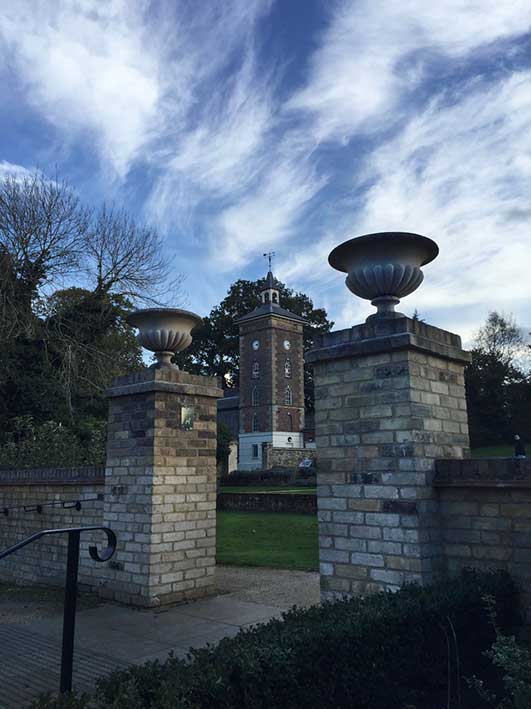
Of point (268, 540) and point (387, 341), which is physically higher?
point (387, 341)

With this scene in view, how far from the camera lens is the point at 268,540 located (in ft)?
43.4

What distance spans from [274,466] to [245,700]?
38.1m

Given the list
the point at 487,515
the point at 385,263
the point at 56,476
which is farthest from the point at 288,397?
the point at 487,515

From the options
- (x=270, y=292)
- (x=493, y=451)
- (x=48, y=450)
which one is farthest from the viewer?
(x=270, y=292)

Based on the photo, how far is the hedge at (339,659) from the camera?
2.72 m

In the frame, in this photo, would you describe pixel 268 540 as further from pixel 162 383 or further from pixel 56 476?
pixel 162 383

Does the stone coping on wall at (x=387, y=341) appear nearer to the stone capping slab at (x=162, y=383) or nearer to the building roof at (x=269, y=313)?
the stone capping slab at (x=162, y=383)

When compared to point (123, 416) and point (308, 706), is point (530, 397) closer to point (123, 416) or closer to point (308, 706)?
point (123, 416)

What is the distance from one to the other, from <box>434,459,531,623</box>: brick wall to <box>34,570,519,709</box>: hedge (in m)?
0.23

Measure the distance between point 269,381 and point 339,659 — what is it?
42199mm

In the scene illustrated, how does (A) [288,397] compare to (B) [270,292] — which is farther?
(B) [270,292]

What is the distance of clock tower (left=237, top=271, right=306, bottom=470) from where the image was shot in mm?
45406

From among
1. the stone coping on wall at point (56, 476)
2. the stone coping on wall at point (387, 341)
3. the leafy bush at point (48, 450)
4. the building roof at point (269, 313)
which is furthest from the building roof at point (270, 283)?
the stone coping on wall at point (387, 341)

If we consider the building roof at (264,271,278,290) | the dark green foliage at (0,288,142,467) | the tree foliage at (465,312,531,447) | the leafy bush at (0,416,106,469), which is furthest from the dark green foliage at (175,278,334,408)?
the leafy bush at (0,416,106,469)
